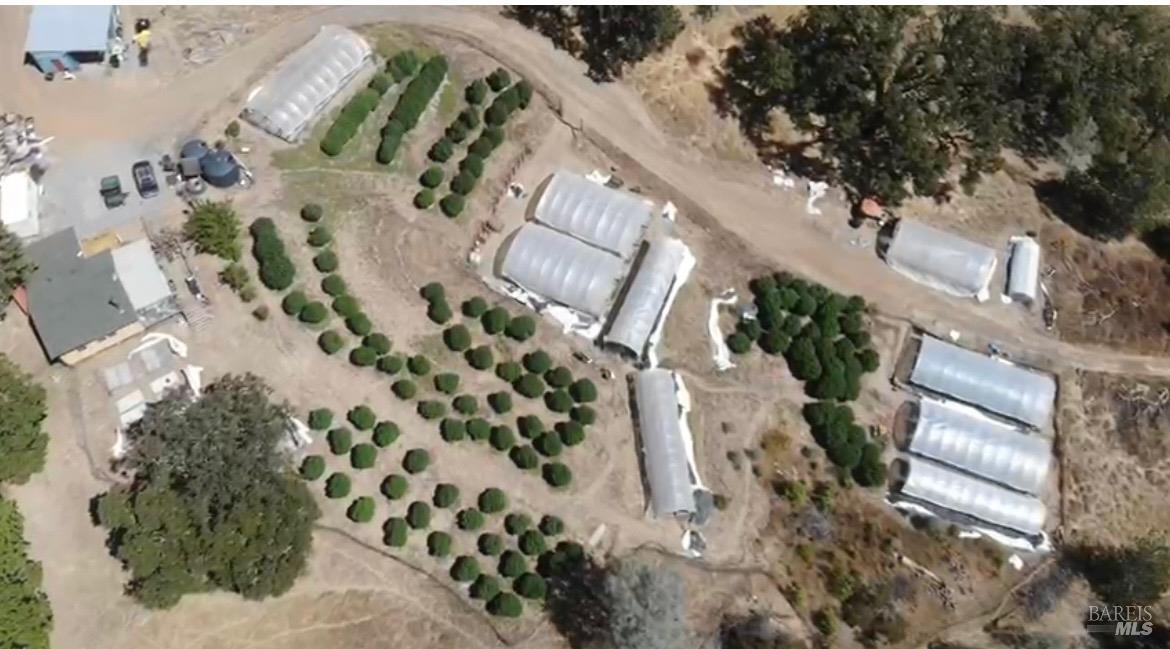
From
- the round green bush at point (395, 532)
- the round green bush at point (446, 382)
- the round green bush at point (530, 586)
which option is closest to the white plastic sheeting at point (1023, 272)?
the round green bush at point (530, 586)

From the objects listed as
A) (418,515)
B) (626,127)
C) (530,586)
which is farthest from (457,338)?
(626,127)

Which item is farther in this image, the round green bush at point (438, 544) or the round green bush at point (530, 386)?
the round green bush at point (530, 386)

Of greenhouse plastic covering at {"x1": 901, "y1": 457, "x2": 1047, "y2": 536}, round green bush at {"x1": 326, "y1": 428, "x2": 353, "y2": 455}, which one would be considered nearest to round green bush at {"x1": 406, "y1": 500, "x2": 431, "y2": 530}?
round green bush at {"x1": 326, "y1": 428, "x2": 353, "y2": 455}

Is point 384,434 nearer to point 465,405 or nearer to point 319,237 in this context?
point 465,405

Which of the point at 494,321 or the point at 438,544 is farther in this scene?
the point at 494,321

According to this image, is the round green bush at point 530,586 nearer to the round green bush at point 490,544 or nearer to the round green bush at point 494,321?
the round green bush at point 490,544

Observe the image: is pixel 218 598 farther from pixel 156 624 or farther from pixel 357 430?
pixel 357 430

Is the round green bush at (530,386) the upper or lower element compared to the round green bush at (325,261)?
lower
